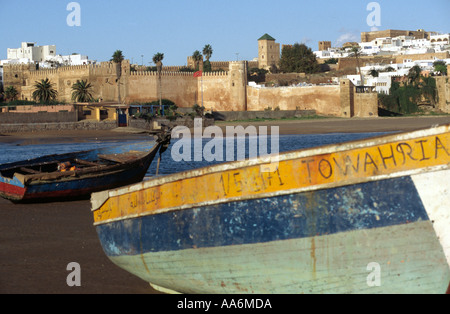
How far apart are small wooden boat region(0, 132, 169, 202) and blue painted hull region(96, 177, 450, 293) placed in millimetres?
7227

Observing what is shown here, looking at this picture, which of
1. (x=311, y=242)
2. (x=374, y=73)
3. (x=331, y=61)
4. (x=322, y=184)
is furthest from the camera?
(x=331, y=61)

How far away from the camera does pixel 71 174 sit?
42.1ft

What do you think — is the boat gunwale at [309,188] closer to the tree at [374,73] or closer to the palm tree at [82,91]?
the palm tree at [82,91]

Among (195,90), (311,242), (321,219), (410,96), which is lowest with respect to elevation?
(311,242)

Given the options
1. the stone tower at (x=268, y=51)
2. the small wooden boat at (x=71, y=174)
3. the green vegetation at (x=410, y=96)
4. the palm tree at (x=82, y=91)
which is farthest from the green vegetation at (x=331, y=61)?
the small wooden boat at (x=71, y=174)

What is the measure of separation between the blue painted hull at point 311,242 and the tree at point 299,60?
210 feet

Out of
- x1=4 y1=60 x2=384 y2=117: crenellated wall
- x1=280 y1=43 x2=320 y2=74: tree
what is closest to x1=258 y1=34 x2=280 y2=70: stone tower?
x1=280 y1=43 x2=320 y2=74: tree

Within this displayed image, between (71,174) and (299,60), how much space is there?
57.8 m

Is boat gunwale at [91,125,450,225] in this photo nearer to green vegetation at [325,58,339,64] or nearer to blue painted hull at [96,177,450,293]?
blue painted hull at [96,177,450,293]

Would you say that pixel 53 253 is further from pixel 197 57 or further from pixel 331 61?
pixel 331 61

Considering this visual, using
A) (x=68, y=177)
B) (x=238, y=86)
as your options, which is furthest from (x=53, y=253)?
(x=238, y=86)

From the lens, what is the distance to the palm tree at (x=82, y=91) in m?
54.6
